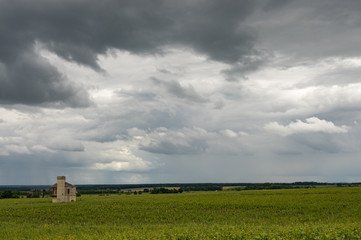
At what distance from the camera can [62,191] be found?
90750mm

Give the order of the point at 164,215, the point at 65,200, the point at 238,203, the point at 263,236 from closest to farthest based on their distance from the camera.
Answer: the point at 263,236 < the point at 164,215 < the point at 238,203 < the point at 65,200

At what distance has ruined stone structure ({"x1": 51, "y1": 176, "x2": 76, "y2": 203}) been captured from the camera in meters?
90.1

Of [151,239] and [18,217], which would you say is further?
[18,217]

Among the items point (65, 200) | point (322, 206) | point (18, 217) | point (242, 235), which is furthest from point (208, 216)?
point (65, 200)

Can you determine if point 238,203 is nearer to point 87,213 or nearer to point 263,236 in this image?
point 87,213

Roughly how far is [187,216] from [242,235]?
99.3 feet

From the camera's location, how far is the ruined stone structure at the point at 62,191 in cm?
9012

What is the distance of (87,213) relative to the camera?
6081cm

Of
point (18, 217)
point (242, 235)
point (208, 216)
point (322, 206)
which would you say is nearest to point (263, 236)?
point (242, 235)

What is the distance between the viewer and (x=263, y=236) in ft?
82.1

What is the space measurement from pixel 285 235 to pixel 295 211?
34.1 meters

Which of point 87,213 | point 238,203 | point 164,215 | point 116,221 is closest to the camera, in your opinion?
point 116,221

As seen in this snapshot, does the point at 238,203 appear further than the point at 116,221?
Yes

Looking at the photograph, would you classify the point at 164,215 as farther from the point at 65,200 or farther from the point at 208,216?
the point at 65,200
